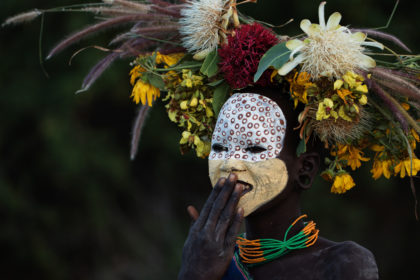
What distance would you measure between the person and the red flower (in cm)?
7

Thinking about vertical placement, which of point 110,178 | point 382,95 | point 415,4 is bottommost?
point 110,178

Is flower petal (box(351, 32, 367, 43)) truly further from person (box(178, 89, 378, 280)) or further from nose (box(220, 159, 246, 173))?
nose (box(220, 159, 246, 173))

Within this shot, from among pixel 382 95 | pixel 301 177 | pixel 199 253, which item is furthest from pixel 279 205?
pixel 382 95

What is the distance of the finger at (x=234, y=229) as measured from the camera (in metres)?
2.54

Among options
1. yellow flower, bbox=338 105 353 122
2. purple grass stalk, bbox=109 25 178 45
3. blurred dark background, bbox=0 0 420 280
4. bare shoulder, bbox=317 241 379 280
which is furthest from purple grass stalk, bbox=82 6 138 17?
blurred dark background, bbox=0 0 420 280

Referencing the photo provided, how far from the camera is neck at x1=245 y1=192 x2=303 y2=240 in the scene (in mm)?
2760

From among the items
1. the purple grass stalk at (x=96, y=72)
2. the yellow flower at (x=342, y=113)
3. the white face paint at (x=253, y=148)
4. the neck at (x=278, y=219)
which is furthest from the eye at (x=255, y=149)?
the purple grass stalk at (x=96, y=72)

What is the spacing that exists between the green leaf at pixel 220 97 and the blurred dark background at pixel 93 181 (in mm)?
4199

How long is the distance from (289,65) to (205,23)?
497 mm

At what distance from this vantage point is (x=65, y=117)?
7.38 meters

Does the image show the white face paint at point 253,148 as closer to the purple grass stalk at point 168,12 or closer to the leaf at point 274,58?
the leaf at point 274,58

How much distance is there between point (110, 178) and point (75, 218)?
67cm

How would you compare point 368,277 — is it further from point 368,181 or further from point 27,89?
point 27,89

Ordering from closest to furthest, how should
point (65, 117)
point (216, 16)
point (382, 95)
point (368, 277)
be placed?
point (368, 277) < point (382, 95) < point (216, 16) < point (65, 117)
